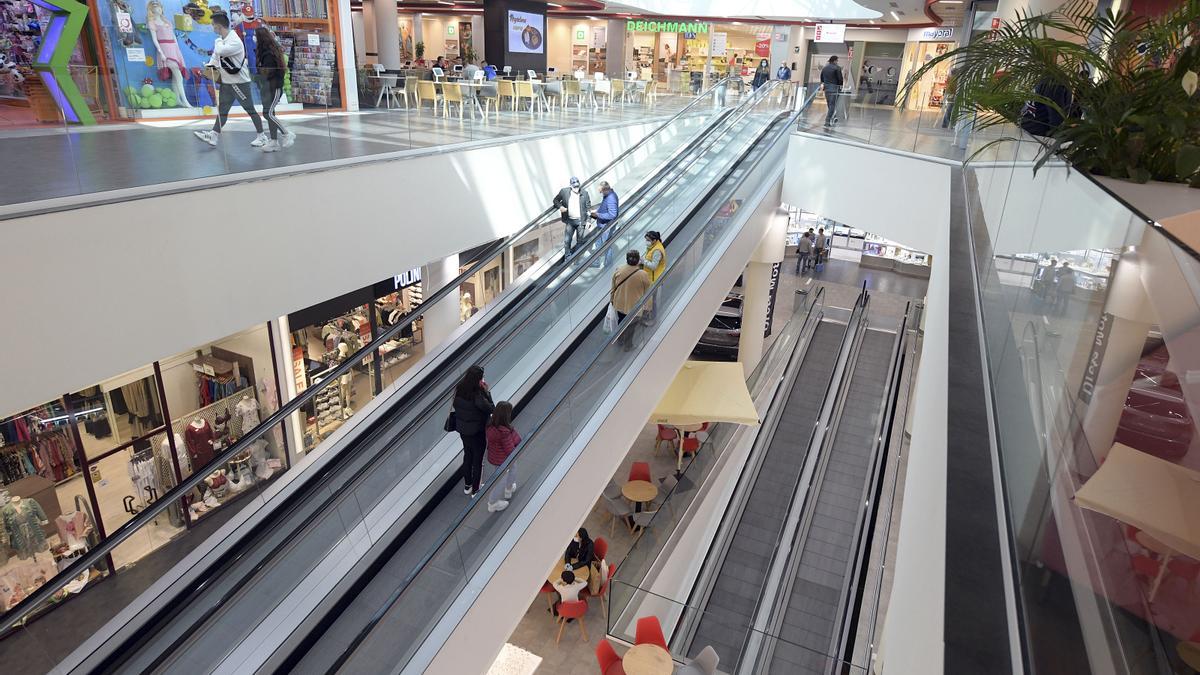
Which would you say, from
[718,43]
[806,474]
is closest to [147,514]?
[806,474]

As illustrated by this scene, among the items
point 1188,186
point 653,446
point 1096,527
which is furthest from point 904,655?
point 653,446

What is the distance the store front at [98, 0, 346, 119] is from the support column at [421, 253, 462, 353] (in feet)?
10.1

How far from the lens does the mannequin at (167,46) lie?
784 centimetres

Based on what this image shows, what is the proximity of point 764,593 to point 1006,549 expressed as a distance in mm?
7601

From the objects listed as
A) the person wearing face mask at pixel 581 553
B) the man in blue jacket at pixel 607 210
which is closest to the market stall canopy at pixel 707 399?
the person wearing face mask at pixel 581 553

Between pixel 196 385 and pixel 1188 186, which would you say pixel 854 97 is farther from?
pixel 196 385

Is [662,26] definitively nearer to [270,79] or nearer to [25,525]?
[270,79]

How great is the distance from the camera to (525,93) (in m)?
13.7

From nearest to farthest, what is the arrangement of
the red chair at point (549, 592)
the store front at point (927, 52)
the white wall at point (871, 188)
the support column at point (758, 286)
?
the red chair at point (549, 592)
the white wall at point (871, 188)
the support column at point (758, 286)
the store front at point (927, 52)

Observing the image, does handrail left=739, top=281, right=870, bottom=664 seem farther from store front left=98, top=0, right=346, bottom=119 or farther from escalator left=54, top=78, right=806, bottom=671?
store front left=98, top=0, right=346, bottom=119

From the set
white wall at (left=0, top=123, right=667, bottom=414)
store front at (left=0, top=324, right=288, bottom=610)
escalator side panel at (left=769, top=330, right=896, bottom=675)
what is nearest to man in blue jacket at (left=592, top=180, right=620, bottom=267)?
white wall at (left=0, top=123, right=667, bottom=414)

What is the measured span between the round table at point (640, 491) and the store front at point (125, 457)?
5.12m

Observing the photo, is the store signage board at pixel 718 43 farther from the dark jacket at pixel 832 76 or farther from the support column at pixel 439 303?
the support column at pixel 439 303

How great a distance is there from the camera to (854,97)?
12867 mm
